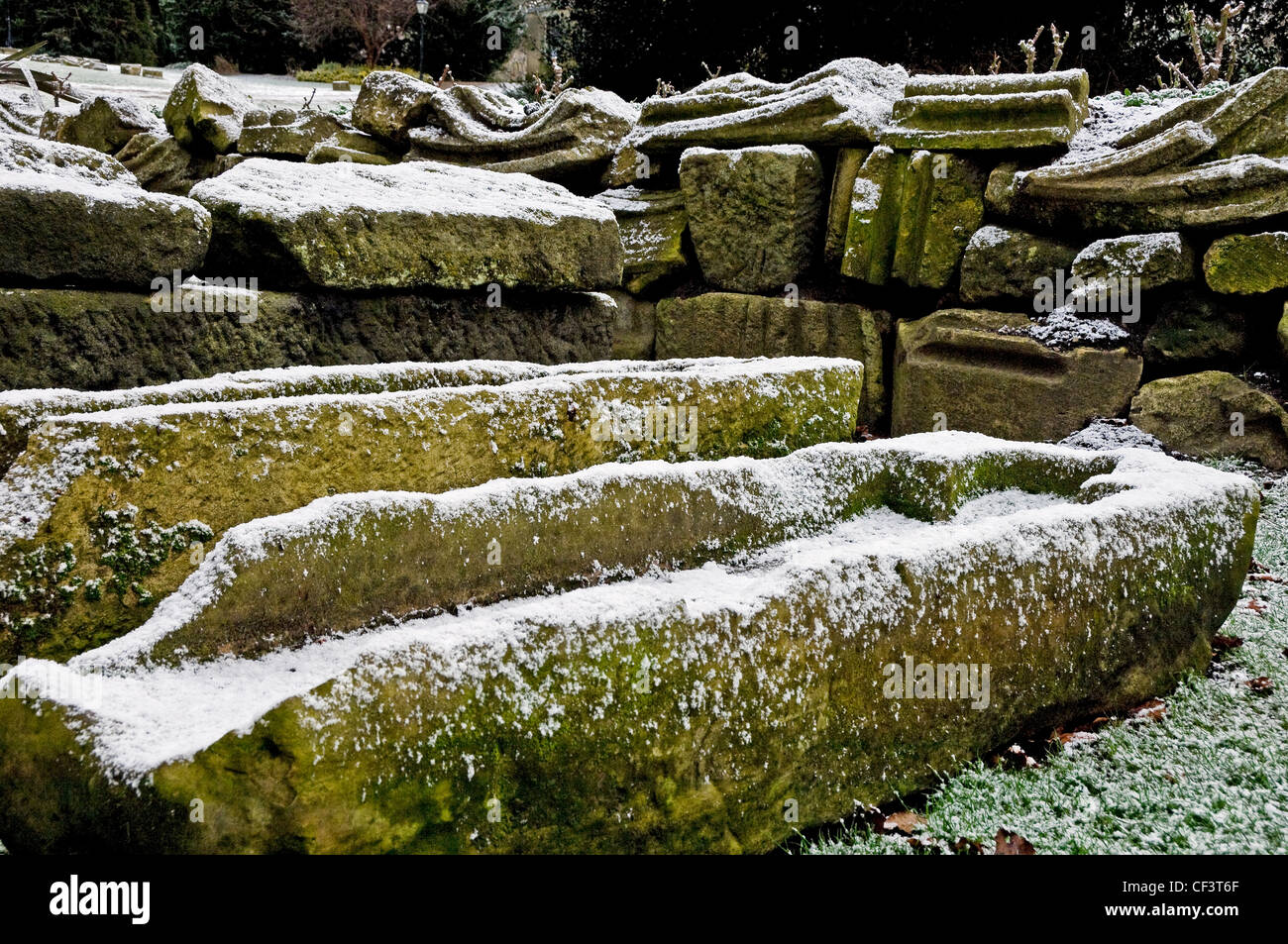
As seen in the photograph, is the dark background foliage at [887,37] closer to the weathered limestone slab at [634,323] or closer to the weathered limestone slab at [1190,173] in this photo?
the weathered limestone slab at [1190,173]

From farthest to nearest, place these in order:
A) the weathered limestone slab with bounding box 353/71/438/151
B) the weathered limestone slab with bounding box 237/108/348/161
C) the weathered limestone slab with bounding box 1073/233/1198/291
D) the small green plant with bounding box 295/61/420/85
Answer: the small green plant with bounding box 295/61/420/85, the weathered limestone slab with bounding box 353/71/438/151, the weathered limestone slab with bounding box 237/108/348/161, the weathered limestone slab with bounding box 1073/233/1198/291

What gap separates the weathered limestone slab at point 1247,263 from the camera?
14.7 ft

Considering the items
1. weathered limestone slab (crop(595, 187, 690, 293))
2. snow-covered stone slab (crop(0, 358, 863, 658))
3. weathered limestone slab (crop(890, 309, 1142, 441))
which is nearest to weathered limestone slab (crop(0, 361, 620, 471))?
snow-covered stone slab (crop(0, 358, 863, 658))

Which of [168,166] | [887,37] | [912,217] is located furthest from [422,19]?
[912,217]

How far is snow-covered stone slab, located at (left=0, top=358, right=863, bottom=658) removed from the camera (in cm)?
196

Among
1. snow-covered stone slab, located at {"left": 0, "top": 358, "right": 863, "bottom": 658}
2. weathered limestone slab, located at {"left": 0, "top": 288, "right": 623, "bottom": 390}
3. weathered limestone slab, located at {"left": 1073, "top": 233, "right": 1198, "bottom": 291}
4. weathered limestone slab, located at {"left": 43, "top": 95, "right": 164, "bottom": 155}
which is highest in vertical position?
weathered limestone slab, located at {"left": 43, "top": 95, "right": 164, "bottom": 155}

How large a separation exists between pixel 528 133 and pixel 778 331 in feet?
7.75

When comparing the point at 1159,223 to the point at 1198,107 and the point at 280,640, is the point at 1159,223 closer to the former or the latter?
the point at 1198,107

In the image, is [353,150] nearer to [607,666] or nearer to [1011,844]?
[607,666]

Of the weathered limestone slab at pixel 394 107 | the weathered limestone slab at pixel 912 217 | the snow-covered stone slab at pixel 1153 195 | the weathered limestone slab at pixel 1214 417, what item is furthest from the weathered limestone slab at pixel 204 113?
the weathered limestone slab at pixel 1214 417

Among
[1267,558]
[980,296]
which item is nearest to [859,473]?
[1267,558]

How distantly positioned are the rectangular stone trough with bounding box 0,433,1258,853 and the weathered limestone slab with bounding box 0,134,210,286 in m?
1.45

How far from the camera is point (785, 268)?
5918mm

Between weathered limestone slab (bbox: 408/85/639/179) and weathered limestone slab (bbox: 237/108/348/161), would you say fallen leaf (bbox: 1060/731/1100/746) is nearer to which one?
weathered limestone slab (bbox: 408/85/639/179)
